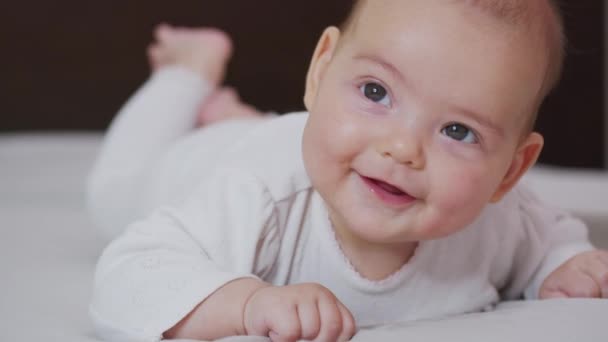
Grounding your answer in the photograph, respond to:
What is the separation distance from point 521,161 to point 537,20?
184 millimetres

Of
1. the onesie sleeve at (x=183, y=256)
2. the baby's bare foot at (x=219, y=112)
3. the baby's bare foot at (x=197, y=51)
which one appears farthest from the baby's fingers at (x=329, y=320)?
the baby's bare foot at (x=197, y=51)

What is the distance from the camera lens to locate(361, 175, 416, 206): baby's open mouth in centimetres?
91

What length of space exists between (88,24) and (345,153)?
6.21 ft

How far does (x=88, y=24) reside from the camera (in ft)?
8.63

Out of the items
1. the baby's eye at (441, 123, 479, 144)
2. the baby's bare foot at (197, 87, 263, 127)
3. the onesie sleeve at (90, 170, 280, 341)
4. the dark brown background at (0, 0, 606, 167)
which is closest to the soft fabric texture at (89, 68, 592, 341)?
the onesie sleeve at (90, 170, 280, 341)

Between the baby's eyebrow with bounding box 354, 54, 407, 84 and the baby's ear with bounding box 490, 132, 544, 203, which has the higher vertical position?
the baby's eyebrow with bounding box 354, 54, 407, 84

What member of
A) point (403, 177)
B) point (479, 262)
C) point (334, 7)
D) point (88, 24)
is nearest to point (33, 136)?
point (88, 24)

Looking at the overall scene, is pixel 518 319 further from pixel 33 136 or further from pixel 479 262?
pixel 33 136

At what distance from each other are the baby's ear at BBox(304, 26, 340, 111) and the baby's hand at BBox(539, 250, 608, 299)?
39 centimetres

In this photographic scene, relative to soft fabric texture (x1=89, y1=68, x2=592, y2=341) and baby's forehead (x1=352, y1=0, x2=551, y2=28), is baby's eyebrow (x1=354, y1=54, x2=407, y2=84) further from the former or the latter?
soft fabric texture (x1=89, y1=68, x2=592, y2=341)

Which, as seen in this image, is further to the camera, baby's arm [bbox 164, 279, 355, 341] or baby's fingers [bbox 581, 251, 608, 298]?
baby's fingers [bbox 581, 251, 608, 298]

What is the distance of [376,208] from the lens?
916mm

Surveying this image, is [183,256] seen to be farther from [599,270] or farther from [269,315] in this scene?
[599,270]

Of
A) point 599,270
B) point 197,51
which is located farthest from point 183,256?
point 197,51
